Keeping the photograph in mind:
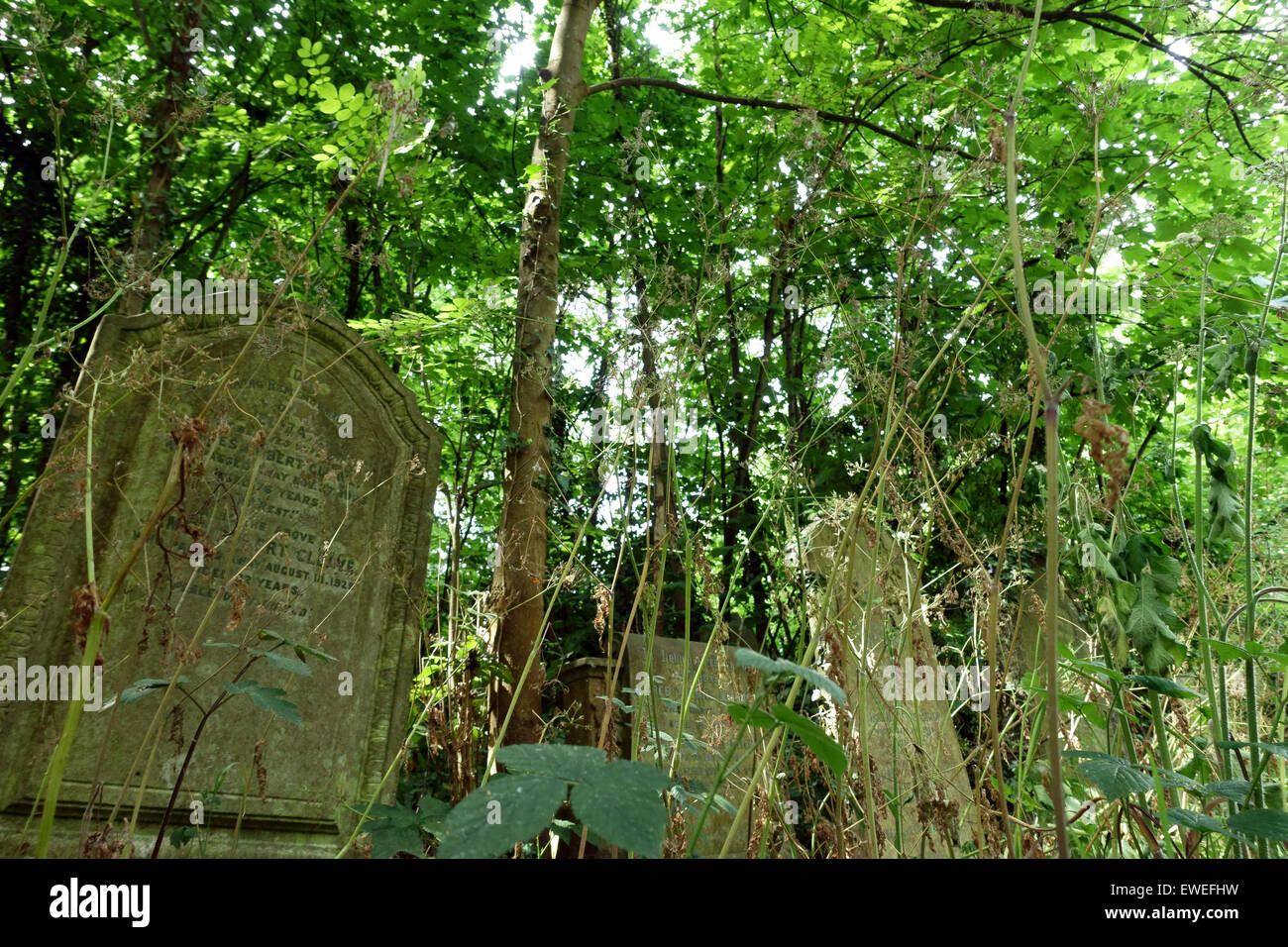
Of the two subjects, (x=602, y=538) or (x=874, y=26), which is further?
(x=602, y=538)

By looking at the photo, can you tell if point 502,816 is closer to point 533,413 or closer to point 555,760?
point 555,760

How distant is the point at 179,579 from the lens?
3021 millimetres

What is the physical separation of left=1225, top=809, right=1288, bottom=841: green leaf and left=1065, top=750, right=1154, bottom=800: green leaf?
0.36 ft

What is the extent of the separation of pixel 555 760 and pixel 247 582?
2.21 metres

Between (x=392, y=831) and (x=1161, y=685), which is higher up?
(x=1161, y=685)

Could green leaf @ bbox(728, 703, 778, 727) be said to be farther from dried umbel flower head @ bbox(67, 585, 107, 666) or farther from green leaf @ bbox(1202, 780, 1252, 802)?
dried umbel flower head @ bbox(67, 585, 107, 666)

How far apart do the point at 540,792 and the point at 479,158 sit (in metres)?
6.61

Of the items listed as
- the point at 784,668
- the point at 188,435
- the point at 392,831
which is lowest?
the point at 392,831

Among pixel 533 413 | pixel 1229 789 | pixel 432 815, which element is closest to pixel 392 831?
pixel 432 815

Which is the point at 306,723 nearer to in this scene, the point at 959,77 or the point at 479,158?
the point at 479,158

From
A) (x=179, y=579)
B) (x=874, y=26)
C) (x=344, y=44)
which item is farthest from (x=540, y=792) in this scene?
(x=344, y=44)

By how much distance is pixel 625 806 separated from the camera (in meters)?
0.73

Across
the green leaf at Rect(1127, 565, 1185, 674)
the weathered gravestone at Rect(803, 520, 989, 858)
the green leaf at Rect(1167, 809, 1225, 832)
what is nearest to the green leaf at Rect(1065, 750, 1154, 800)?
the green leaf at Rect(1167, 809, 1225, 832)

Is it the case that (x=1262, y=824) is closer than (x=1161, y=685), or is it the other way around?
(x=1262, y=824)
